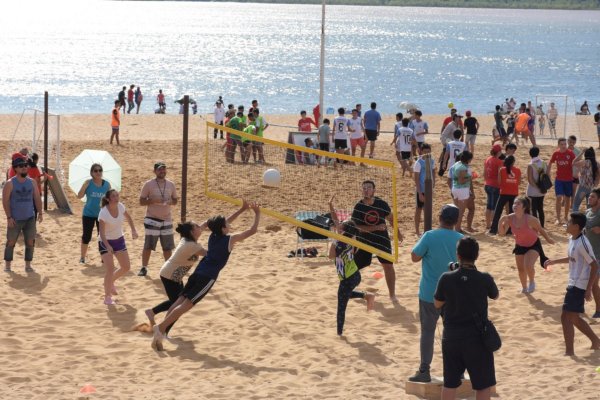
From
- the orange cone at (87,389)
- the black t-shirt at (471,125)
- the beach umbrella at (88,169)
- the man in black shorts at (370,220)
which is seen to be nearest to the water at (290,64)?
the black t-shirt at (471,125)

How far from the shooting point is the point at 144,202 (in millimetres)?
12531

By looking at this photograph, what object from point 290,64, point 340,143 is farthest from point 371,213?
point 290,64

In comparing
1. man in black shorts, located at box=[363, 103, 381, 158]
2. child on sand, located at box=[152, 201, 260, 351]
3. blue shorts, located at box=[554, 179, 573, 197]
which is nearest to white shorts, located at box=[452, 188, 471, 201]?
blue shorts, located at box=[554, 179, 573, 197]

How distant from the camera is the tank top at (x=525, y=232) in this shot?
11812mm

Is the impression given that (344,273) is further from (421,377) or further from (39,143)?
(39,143)

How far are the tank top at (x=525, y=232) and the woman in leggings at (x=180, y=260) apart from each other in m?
3.77

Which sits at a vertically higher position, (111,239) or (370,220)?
(370,220)

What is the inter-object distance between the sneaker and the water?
52.3 m

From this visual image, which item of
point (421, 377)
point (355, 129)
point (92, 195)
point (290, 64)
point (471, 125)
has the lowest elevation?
point (421, 377)

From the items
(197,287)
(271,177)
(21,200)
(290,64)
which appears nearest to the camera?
(197,287)

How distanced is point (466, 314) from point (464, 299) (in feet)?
0.36

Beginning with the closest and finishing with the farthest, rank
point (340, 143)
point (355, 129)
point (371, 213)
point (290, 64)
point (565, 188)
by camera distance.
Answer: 1. point (371, 213)
2. point (565, 188)
3. point (340, 143)
4. point (355, 129)
5. point (290, 64)

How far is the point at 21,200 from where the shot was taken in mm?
12820

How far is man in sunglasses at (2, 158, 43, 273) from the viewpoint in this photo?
41.8 feet
